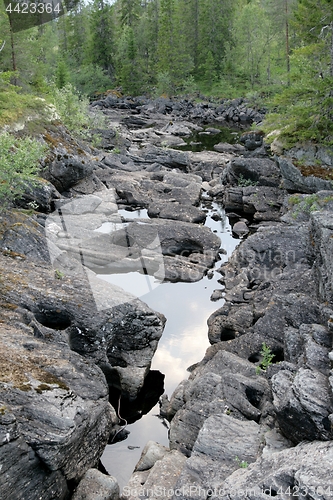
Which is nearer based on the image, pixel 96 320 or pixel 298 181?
pixel 96 320

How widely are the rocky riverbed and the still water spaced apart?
47 centimetres

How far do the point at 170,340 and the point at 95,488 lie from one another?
796cm

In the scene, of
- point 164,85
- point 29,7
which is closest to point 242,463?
point 29,7

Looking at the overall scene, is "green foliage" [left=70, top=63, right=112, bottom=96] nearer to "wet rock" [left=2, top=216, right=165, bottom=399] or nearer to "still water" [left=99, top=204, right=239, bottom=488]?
"still water" [left=99, top=204, right=239, bottom=488]

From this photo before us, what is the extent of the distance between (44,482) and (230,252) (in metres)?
16.9

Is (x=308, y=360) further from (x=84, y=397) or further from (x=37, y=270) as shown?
(x=37, y=270)

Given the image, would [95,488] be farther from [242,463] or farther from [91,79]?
[91,79]

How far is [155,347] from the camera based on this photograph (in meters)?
14.5

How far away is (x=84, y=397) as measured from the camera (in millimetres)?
10141

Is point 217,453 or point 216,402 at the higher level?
point 217,453

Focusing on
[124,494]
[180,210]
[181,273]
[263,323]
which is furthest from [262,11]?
[124,494]

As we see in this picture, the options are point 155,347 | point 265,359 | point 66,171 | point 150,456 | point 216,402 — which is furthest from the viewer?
point 66,171

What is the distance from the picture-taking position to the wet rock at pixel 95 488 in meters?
9.20

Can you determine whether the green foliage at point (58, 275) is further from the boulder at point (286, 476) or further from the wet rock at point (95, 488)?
the boulder at point (286, 476)
